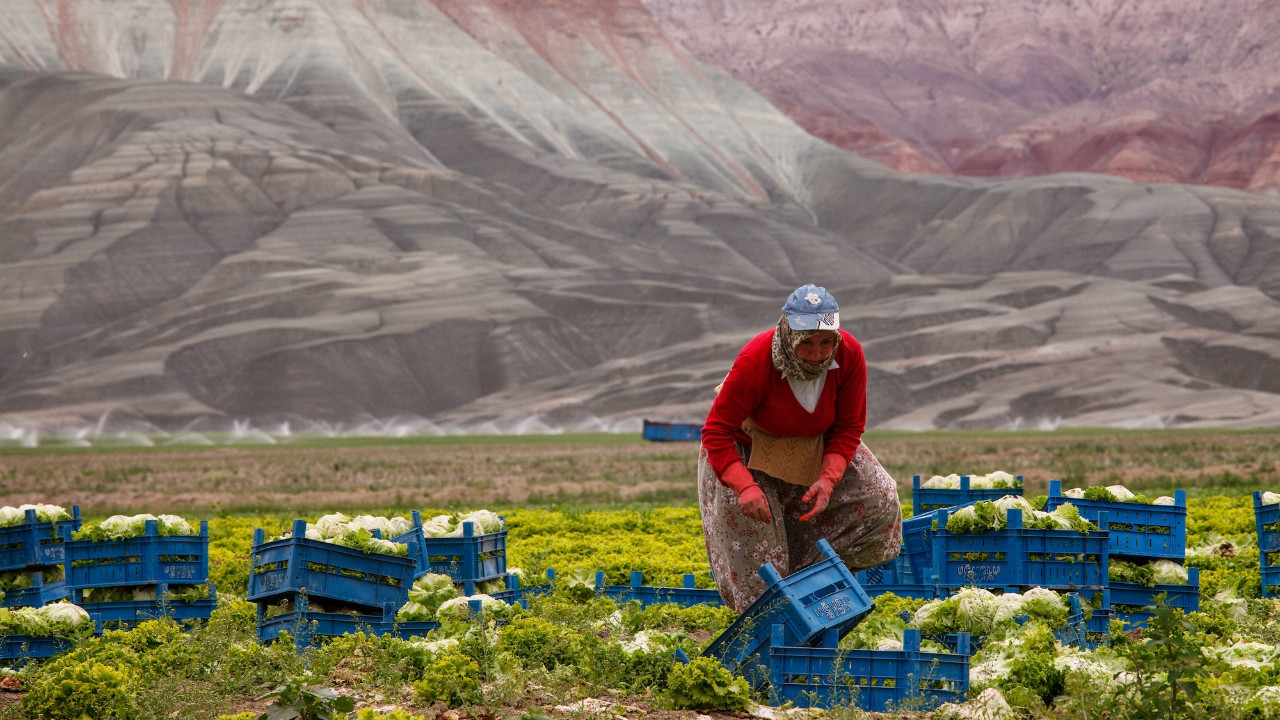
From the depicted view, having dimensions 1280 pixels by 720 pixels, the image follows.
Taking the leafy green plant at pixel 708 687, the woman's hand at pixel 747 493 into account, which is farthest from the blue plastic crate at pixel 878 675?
the woman's hand at pixel 747 493

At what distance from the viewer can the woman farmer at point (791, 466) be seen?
8109 mm

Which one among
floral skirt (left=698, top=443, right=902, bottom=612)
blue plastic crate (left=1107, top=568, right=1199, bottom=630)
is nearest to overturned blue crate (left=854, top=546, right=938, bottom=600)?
blue plastic crate (left=1107, top=568, right=1199, bottom=630)

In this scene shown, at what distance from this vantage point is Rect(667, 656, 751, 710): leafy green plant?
7.66 meters

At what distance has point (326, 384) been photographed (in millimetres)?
93188

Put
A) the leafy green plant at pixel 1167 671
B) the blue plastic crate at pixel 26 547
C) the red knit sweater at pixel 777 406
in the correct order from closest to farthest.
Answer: the leafy green plant at pixel 1167 671 < the red knit sweater at pixel 777 406 < the blue plastic crate at pixel 26 547

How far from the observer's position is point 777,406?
830 cm

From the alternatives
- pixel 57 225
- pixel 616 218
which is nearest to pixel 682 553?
pixel 57 225

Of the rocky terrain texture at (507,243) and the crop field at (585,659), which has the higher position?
the rocky terrain texture at (507,243)

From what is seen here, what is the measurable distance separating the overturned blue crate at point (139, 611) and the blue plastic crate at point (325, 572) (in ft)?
3.81

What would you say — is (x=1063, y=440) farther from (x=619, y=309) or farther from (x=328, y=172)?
(x=328, y=172)

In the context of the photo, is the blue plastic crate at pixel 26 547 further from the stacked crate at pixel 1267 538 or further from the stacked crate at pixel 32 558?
the stacked crate at pixel 1267 538

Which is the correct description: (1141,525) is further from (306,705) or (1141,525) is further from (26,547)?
(26,547)

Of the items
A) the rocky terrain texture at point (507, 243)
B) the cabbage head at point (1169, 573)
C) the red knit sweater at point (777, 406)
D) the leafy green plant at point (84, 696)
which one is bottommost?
the cabbage head at point (1169, 573)

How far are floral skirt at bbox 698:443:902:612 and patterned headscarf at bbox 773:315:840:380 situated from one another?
692 millimetres
